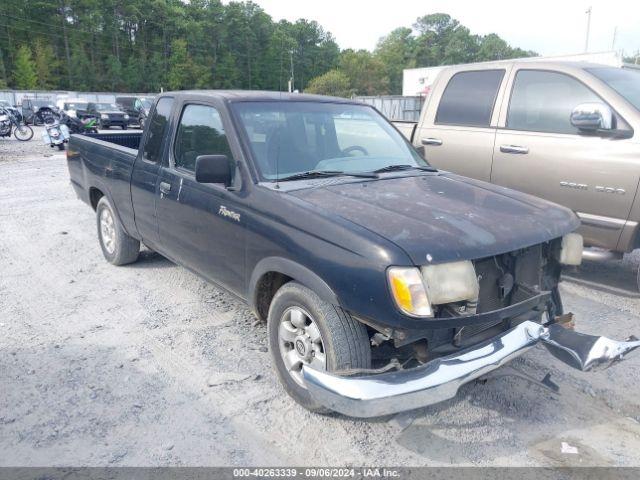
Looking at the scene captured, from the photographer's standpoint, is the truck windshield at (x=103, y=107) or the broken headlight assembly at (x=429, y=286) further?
the truck windshield at (x=103, y=107)

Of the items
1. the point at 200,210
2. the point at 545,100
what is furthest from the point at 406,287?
the point at 545,100

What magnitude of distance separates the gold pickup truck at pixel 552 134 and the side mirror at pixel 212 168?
2.67 m

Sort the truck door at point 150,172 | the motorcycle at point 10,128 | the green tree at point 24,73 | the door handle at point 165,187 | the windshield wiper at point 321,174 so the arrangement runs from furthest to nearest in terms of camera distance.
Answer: the green tree at point 24,73 → the motorcycle at point 10,128 → the truck door at point 150,172 → the door handle at point 165,187 → the windshield wiper at point 321,174

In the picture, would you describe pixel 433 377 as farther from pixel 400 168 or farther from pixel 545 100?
pixel 545 100

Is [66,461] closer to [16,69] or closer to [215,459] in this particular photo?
[215,459]

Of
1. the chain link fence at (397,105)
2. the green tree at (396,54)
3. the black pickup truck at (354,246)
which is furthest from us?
the green tree at (396,54)

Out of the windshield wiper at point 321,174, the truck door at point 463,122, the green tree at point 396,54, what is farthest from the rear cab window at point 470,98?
the green tree at point 396,54

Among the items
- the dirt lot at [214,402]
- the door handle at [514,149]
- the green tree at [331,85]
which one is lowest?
the dirt lot at [214,402]

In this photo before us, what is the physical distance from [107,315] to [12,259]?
233 centimetres

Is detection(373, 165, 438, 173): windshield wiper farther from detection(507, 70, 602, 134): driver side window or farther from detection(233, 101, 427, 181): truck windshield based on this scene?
detection(507, 70, 602, 134): driver side window

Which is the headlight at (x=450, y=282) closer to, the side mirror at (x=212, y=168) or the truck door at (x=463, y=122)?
the side mirror at (x=212, y=168)

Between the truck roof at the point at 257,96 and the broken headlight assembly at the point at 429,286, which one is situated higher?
the truck roof at the point at 257,96

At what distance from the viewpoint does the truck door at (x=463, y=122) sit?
5.57m

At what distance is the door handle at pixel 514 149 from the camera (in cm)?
519
